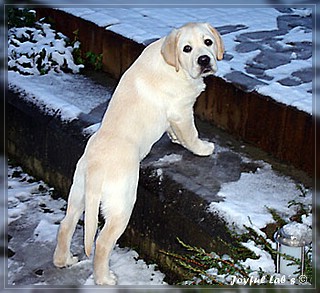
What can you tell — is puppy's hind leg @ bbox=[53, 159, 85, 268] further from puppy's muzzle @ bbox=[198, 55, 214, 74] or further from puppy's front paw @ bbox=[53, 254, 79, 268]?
puppy's muzzle @ bbox=[198, 55, 214, 74]

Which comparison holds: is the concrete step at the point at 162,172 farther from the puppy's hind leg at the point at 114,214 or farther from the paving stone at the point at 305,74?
the paving stone at the point at 305,74

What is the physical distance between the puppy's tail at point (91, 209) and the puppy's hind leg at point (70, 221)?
0.10m

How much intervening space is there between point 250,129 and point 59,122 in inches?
41.2

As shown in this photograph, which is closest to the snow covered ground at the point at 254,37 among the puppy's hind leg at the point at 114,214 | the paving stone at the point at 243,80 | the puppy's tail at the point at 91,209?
the paving stone at the point at 243,80

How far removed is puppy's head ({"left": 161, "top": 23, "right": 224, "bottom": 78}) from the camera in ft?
9.48

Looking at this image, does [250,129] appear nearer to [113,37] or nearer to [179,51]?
[179,51]

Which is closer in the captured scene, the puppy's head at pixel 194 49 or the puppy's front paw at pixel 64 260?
the puppy's head at pixel 194 49

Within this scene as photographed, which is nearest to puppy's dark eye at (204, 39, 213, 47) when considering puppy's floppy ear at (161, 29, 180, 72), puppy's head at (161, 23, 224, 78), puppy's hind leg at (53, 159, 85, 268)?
puppy's head at (161, 23, 224, 78)

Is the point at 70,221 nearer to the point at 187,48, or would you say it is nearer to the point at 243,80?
the point at 187,48

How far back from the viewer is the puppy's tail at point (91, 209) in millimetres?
2699

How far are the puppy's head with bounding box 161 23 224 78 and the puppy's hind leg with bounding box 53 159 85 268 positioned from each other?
608mm

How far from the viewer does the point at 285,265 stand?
2.55 m

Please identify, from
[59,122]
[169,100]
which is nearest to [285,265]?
[169,100]

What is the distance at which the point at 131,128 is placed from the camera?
2.94 m
